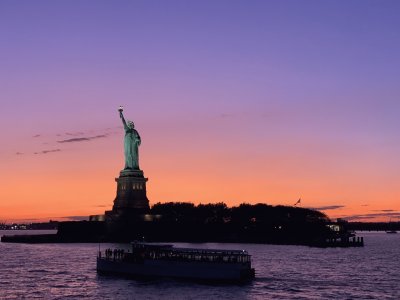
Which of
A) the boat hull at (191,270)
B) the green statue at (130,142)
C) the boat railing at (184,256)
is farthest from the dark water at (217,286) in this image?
the green statue at (130,142)

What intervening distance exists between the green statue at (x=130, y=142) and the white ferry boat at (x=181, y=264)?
71.6m

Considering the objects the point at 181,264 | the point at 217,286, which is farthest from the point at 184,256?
the point at 217,286

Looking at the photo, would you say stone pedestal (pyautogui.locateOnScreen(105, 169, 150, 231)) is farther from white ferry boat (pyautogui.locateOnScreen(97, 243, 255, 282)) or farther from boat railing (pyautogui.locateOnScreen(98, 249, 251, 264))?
boat railing (pyautogui.locateOnScreen(98, 249, 251, 264))

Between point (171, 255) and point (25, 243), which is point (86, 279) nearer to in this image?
point (171, 255)

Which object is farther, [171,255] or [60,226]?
[60,226]

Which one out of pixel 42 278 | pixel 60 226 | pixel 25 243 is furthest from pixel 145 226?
pixel 42 278

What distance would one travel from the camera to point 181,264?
6706 cm

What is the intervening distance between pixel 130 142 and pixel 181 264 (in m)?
80.7

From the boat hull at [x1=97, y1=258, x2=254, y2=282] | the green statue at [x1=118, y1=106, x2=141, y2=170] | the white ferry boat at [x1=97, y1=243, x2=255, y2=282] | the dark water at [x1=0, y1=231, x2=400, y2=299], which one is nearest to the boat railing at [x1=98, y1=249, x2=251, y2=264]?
the white ferry boat at [x1=97, y1=243, x2=255, y2=282]

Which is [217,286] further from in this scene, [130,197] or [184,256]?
[130,197]

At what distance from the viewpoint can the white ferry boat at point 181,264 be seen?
6531 cm

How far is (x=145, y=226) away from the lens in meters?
150

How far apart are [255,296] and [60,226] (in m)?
130

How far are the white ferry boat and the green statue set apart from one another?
71604mm
